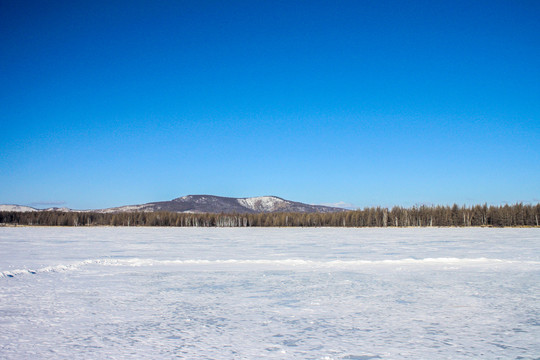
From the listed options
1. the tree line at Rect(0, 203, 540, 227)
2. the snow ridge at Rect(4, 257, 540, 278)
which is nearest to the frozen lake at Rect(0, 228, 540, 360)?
the snow ridge at Rect(4, 257, 540, 278)

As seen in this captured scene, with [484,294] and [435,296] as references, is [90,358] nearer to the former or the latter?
[435,296]

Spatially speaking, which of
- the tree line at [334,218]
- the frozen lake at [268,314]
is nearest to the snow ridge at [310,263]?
the frozen lake at [268,314]

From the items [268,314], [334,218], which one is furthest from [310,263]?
[334,218]

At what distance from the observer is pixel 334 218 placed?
124m

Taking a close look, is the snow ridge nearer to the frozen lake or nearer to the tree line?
the frozen lake

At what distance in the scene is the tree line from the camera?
101875 millimetres

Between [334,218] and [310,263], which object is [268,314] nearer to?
[310,263]

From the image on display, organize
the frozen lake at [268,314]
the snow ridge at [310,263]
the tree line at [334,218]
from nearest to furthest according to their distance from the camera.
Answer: the frozen lake at [268,314]
the snow ridge at [310,263]
the tree line at [334,218]

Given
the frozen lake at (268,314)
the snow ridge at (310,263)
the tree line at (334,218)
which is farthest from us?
the tree line at (334,218)

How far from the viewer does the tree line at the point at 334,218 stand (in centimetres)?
10188

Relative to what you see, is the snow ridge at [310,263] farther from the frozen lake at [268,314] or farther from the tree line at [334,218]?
the tree line at [334,218]

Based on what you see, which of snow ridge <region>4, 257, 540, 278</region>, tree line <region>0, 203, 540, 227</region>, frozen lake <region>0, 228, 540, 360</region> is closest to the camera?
frozen lake <region>0, 228, 540, 360</region>

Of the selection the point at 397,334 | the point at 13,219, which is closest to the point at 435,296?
the point at 397,334

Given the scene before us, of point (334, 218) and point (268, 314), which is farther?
point (334, 218)
